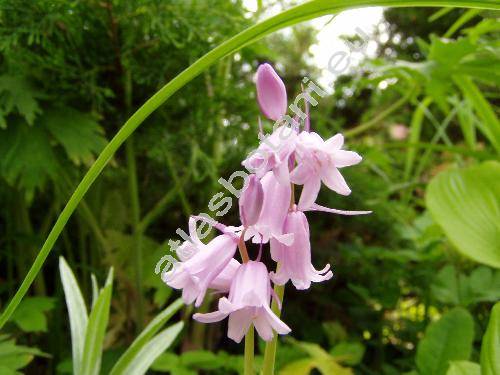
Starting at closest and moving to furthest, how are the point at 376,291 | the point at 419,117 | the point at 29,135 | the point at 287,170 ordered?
1. the point at 287,170
2. the point at 29,135
3. the point at 376,291
4. the point at 419,117

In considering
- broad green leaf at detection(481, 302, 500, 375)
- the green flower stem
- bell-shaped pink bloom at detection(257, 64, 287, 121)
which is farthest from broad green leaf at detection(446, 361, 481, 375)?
bell-shaped pink bloom at detection(257, 64, 287, 121)

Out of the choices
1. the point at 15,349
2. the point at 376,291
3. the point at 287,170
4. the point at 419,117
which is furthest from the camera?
the point at 419,117

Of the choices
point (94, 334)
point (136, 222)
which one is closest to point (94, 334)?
point (94, 334)

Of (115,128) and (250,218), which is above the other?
(115,128)

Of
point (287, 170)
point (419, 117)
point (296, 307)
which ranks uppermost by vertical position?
point (419, 117)

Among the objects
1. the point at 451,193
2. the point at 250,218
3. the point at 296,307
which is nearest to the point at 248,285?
the point at 250,218

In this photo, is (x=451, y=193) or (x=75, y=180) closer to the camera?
(x=451, y=193)

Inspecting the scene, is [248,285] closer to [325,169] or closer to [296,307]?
[325,169]

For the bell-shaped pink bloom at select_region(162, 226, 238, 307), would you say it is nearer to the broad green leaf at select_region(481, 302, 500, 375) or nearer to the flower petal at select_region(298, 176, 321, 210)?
the flower petal at select_region(298, 176, 321, 210)
